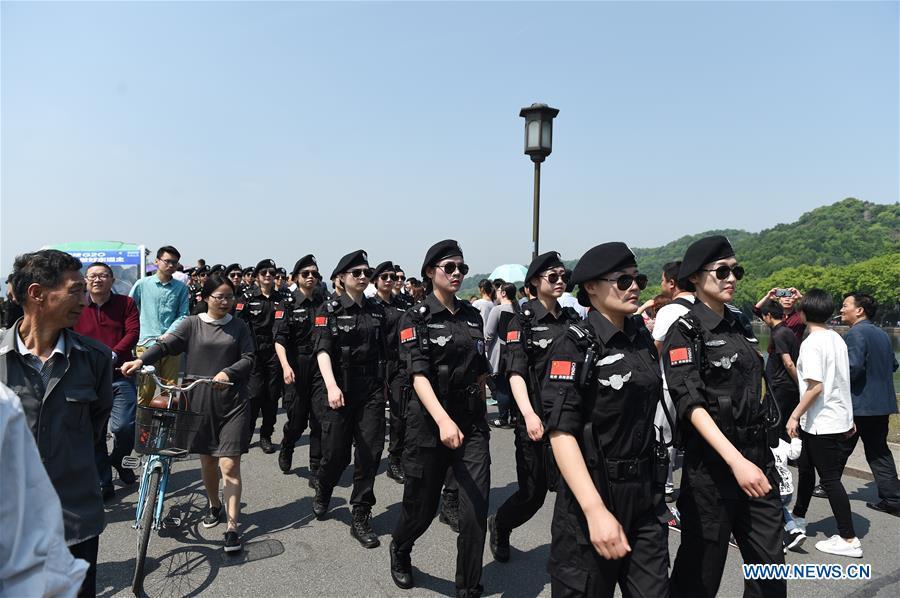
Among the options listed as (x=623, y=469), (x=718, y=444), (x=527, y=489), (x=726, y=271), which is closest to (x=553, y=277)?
(x=527, y=489)

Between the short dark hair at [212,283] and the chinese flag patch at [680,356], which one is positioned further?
the short dark hair at [212,283]

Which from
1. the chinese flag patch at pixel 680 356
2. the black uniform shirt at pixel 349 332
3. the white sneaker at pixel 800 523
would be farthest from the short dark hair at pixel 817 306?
the black uniform shirt at pixel 349 332

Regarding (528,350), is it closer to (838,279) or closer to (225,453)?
(225,453)

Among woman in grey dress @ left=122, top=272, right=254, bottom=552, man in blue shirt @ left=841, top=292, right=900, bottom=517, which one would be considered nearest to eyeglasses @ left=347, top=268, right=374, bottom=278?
woman in grey dress @ left=122, top=272, right=254, bottom=552

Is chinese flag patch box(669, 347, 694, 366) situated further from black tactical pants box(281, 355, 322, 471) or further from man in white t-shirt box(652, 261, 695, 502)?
black tactical pants box(281, 355, 322, 471)

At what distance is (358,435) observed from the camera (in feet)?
15.6

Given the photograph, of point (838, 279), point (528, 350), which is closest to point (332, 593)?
point (528, 350)

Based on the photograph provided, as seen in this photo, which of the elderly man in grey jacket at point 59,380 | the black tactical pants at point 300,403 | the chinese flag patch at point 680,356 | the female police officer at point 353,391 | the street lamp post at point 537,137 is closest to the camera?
the elderly man in grey jacket at point 59,380

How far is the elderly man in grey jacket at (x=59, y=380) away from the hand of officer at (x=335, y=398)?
1.98 metres

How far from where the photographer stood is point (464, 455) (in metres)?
3.68

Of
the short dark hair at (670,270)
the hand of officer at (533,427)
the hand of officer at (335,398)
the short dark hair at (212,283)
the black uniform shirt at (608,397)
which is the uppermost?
the short dark hair at (670,270)

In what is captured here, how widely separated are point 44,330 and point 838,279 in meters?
116

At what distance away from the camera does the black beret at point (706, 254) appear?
318cm

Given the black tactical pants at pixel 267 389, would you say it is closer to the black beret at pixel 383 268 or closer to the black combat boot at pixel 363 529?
the black beret at pixel 383 268
